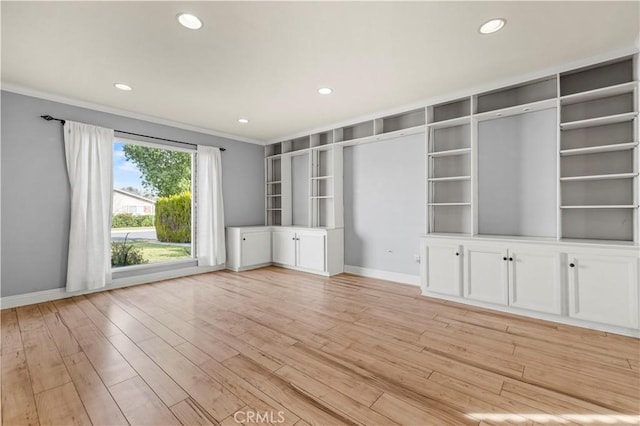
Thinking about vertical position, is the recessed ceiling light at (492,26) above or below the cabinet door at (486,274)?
above

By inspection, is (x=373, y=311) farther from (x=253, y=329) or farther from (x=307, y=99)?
(x=307, y=99)

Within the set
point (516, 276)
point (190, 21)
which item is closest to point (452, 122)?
point (516, 276)

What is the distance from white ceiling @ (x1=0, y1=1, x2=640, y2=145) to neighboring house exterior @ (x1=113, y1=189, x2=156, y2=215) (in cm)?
135

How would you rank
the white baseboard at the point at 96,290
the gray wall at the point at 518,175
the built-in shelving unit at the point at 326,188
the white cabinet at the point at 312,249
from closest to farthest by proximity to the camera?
the gray wall at the point at 518,175 < the white baseboard at the point at 96,290 < the white cabinet at the point at 312,249 < the built-in shelving unit at the point at 326,188

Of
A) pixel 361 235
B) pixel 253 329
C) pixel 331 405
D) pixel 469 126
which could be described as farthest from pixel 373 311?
pixel 469 126

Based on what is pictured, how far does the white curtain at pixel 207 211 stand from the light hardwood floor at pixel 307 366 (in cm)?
175

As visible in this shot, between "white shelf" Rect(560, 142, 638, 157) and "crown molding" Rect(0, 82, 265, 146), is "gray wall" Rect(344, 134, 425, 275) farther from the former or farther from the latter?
"crown molding" Rect(0, 82, 265, 146)

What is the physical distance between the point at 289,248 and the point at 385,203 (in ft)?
6.58

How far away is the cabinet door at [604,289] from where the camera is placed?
8.09ft

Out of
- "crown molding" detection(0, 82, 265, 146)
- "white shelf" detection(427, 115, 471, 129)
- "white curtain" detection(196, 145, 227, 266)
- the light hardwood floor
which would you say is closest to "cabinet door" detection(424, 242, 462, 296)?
the light hardwood floor

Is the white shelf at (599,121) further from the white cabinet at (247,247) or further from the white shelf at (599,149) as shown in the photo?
the white cabinet at (247,247)

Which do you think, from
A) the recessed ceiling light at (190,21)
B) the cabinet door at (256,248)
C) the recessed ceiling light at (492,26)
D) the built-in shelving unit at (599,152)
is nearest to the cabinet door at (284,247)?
the cabinet door at (256,248)
